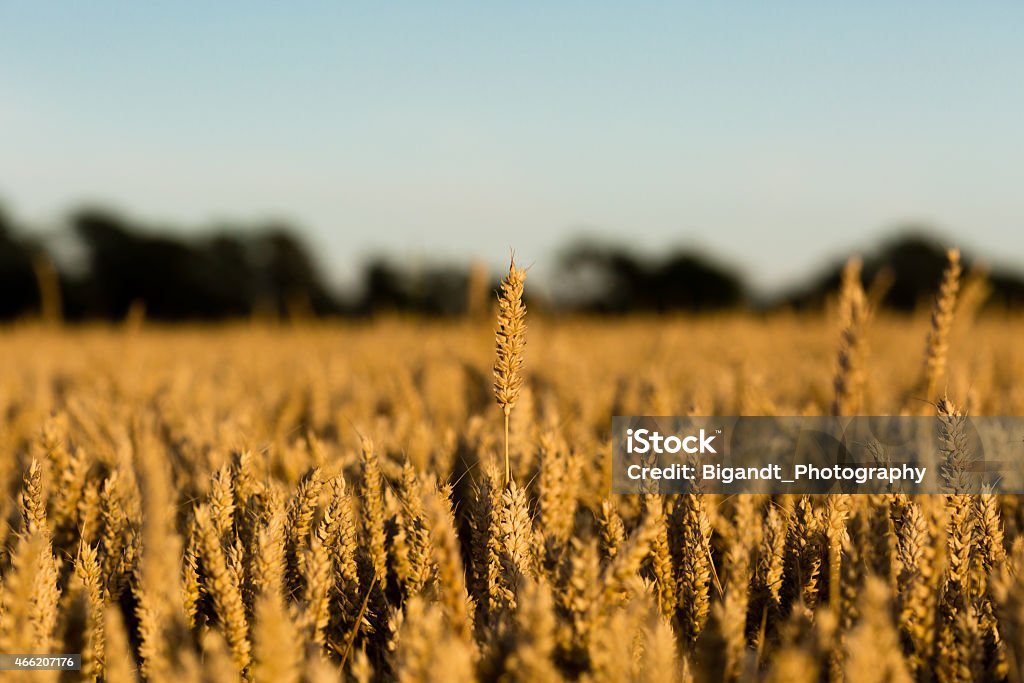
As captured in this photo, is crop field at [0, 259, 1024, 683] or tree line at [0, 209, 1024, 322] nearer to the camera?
crop field at [0, 259, 1024, 683]

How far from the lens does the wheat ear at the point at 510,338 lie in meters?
1.13

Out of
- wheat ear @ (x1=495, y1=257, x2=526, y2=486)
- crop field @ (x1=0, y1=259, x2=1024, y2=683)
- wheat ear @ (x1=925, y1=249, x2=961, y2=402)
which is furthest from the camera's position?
wheat ear @ (x1=925, y1=249, x2=961, y2=402)

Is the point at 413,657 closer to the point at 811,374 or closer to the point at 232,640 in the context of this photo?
the point at 232,640

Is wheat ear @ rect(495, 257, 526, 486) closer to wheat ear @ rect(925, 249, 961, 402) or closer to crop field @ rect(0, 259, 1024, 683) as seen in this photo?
crop field @ rect(0, 259, 1024, 683)

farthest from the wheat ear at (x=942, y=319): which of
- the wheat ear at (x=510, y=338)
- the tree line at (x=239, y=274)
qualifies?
the tree line at (x=239, y=274)

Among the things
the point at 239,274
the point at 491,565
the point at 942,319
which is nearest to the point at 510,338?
the point at 491,565

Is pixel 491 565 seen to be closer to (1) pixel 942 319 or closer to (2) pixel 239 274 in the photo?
(1) pixel 942 319

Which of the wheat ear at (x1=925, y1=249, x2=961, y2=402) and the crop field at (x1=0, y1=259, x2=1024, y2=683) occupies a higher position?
the wheat ear at (x1=925, y1=249, x2=961, y2=402)

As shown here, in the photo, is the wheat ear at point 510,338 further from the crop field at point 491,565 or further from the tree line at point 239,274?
the tree line at point 239,274

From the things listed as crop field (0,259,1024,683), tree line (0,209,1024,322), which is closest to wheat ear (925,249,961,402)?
crop field (0,259,1024,683)

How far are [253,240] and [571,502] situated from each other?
40.2 m

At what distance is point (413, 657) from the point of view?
→ 792 millimetres

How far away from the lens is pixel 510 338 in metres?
1.17

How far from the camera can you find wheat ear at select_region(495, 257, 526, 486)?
1130 millimetres
